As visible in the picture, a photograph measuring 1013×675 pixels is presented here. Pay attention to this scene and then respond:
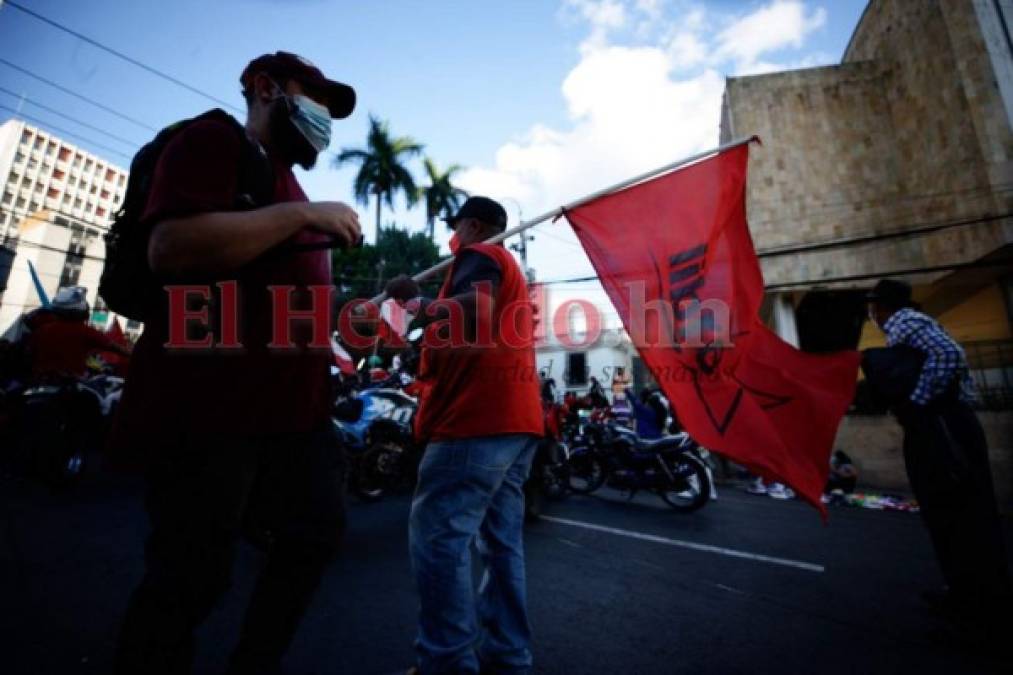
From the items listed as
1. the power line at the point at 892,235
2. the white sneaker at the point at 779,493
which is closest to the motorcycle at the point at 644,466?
the white sneaker at the point at 779,493

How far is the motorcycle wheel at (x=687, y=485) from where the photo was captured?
5621mm

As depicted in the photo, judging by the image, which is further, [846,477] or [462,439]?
[846,477]

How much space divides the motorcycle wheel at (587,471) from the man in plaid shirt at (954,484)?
14.2 feet

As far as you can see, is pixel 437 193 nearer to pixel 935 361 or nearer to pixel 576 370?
Answer: pixel 576 370

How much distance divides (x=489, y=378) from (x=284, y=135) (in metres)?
1.08

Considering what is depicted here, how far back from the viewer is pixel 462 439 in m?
1.73

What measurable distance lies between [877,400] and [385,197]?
25564 mm

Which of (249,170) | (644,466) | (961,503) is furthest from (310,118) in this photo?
(644,466)

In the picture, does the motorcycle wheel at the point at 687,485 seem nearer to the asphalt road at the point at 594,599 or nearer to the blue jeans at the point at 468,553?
the asphalt road at the point at 594,599

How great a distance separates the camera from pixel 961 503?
7.81 feet

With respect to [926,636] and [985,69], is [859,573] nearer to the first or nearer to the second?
[926,636]

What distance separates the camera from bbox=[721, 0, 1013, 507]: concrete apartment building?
29.3 feet

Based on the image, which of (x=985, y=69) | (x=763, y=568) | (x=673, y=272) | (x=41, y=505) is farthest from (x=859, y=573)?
(x=985, y=69)

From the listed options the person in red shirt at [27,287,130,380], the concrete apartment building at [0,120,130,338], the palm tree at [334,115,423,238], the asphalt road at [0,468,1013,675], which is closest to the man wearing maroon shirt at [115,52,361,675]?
the asphalt road at [0,468,1013,675]
